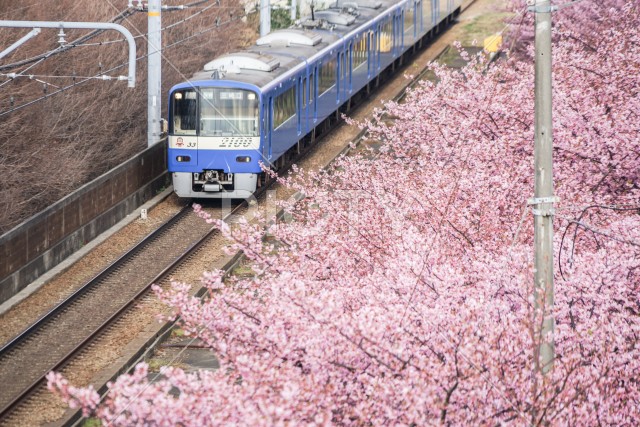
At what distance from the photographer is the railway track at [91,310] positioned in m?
14.4

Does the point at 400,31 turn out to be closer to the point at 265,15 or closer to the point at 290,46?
the point at 265,15

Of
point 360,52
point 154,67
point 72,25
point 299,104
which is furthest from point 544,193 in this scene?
point 360,52

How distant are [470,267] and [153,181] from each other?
13.9 metres

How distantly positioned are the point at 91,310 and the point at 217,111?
5868 millimetres

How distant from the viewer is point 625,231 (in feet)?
35.2

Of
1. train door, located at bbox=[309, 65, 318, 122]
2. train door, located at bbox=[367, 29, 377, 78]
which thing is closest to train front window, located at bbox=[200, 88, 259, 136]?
train door, located at bbox=[309, 65, 318, 122]

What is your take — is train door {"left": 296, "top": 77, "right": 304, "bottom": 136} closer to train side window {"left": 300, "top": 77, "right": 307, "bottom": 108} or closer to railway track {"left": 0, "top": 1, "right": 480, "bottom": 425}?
train side window {"left": 300, "top": 77, "right": 307, "bottom": 108}

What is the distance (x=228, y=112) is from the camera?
21.5 metres

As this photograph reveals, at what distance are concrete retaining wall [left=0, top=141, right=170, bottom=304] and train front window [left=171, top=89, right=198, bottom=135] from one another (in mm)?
1402

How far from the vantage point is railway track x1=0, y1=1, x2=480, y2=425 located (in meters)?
14.4

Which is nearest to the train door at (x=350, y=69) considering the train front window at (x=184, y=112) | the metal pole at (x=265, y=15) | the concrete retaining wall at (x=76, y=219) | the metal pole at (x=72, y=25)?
the metal pole at (x=265, y=15)

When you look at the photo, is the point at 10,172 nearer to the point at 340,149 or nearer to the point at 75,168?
the point at 75,168

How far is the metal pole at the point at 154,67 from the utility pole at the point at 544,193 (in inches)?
587

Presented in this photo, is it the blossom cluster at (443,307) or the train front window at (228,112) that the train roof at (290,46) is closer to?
the train front window at (228,112)
